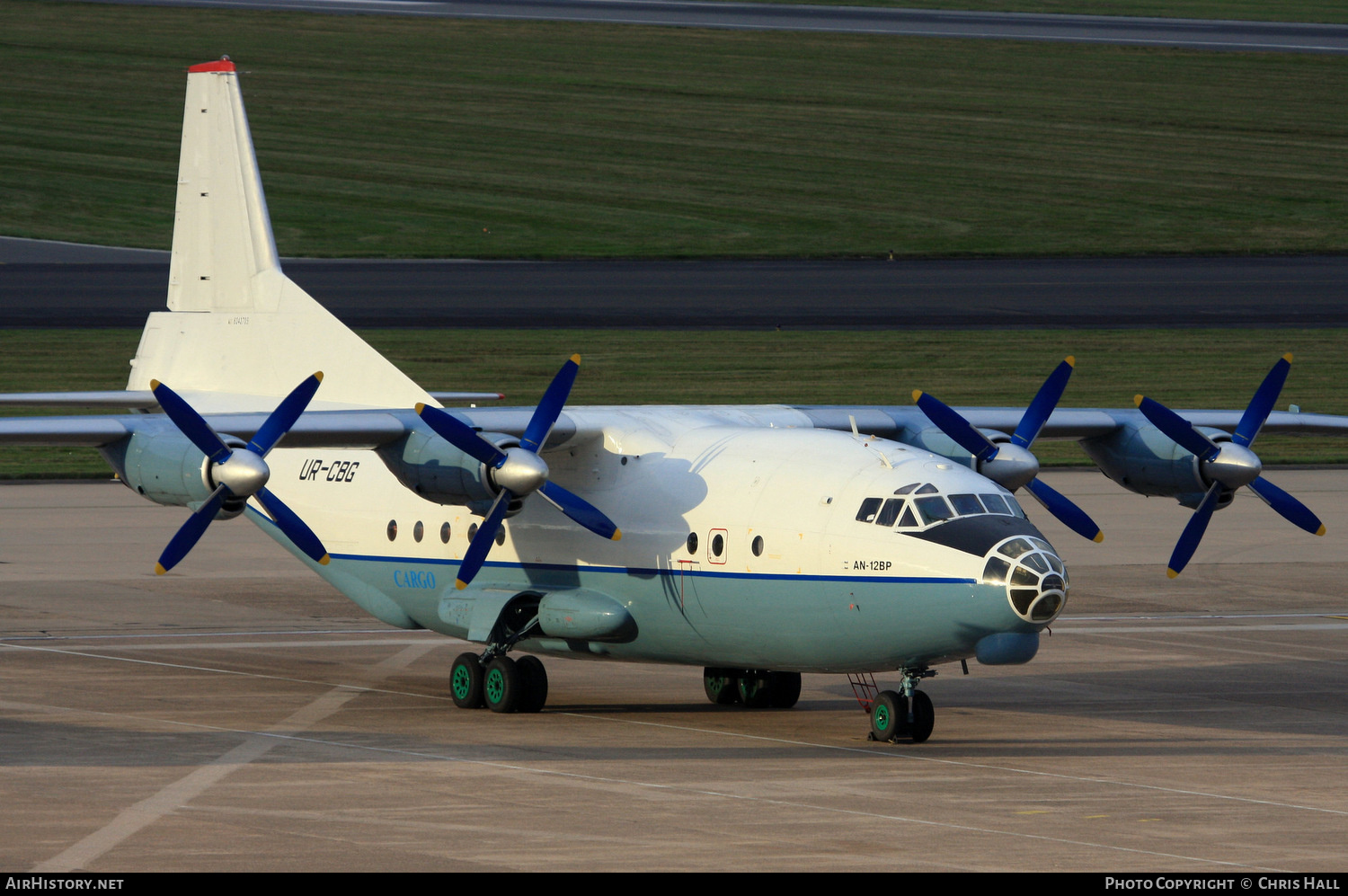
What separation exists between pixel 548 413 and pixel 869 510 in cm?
417

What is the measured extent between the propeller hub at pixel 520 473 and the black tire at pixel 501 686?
3053mm

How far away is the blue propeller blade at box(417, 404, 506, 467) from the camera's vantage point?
74.4ft

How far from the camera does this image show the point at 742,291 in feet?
227

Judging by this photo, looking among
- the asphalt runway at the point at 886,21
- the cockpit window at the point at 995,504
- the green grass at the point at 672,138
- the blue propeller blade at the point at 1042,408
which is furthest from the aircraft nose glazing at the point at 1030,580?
the asphalt runway at the point at 886,21

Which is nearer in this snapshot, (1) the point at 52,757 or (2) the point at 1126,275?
(1) the point at 52,757

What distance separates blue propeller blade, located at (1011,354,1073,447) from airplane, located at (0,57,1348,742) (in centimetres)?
6

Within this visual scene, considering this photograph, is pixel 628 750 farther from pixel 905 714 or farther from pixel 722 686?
pixel 722 686

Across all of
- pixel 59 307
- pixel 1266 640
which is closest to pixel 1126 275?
pixel 59 307

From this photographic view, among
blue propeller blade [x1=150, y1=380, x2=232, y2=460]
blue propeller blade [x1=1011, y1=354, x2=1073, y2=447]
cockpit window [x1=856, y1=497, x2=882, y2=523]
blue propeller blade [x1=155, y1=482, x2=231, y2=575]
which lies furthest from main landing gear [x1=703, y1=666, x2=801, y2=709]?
blue propeller blade [x1=150, y1=380, x2=232, y2=460]

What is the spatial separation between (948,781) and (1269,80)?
294ft

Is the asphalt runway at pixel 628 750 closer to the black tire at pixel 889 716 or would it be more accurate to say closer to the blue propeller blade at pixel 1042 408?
the black tire at pixel 889 716

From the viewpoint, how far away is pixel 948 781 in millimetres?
20344

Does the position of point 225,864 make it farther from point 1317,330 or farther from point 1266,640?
point 1317,330
